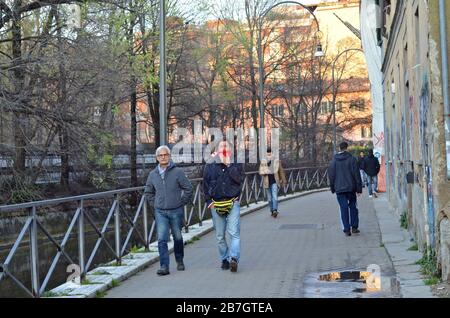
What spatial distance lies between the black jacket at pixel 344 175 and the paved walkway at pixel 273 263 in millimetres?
916

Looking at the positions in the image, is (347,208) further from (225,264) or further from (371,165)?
(371,165)

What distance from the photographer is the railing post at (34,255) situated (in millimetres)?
7203

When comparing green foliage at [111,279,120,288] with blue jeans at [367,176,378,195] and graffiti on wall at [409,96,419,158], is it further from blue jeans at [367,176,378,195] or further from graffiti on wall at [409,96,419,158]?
blue jeans at [367,176,378,195]

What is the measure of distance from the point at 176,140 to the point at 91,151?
20530 mm

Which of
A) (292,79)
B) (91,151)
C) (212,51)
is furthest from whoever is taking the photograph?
(292,79)

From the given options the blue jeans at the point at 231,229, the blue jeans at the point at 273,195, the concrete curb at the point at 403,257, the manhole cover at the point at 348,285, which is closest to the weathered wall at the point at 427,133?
the concrete curb at the point at 403,257

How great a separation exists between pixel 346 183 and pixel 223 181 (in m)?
4.19

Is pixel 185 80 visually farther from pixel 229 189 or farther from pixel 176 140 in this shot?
pixel 229 189

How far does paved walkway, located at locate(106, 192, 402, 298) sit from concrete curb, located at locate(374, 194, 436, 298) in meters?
0.15

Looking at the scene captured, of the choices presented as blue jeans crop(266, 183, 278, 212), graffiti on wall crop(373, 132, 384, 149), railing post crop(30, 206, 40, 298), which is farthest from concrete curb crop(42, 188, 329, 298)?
graffiti on wall crop(373, 132, 384, 149)

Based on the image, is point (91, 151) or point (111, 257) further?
point (91, 151)

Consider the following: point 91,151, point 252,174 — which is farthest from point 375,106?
point 91,151

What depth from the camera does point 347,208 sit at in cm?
1262

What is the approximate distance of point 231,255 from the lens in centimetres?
899
